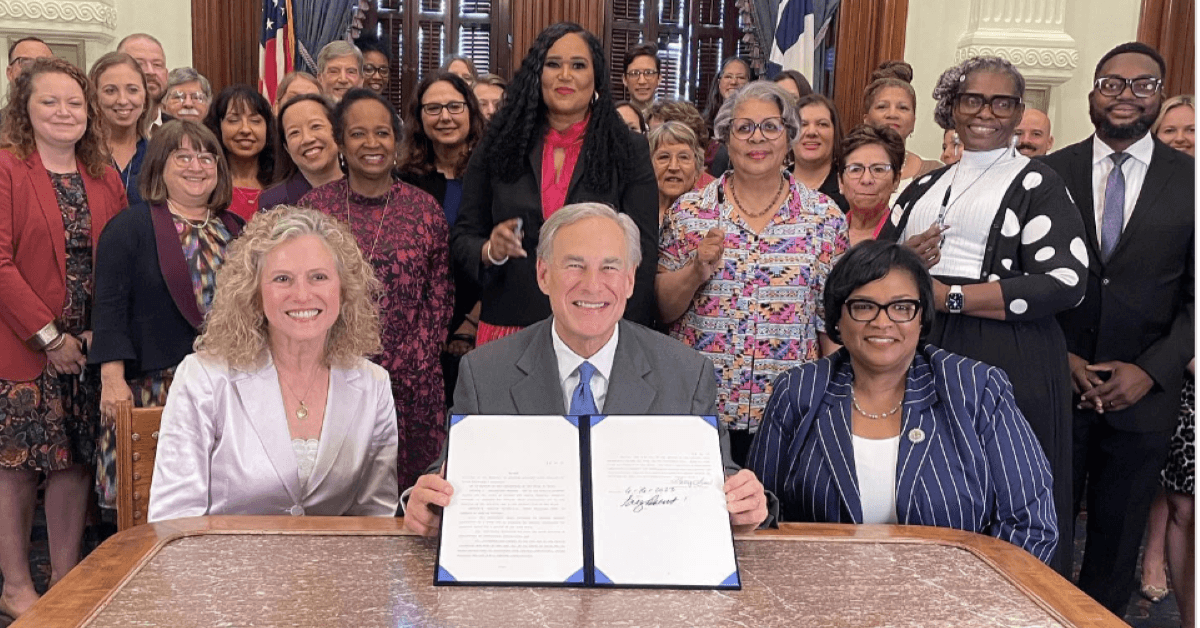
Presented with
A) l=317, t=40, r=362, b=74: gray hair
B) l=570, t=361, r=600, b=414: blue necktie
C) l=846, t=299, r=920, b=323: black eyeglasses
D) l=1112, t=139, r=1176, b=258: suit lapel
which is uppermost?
l=317, t=40, r=362, b=74: gray hair

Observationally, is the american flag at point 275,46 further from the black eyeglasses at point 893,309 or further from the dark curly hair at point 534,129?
the black eyeglasses at point 893,309

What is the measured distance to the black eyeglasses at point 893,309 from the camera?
223 cm

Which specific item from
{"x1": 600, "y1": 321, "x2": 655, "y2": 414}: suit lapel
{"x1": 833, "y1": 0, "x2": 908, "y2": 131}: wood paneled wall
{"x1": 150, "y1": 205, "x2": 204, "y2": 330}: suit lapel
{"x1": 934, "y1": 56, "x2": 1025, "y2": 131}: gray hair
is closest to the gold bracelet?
{"x1": 150, "y1": 205, "x2": 204, "y2": 330}: suit lapel

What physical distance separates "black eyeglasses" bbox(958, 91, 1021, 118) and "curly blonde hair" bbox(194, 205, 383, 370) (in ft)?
5.50

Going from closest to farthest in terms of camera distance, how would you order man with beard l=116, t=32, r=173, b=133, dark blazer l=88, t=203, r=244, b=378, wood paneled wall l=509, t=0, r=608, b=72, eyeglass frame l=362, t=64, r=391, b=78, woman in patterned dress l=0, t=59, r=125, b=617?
dark blazer l=88, t=203, r=244, b=378
woman in patterned dress l=0, t=59, r=125, b=617
man with beard l=116, t=32, r=173, b=133
eyeglass frame l=362, t=64, r=391, b=78
wood paneled wall l=509, t=0, r=608, b=72

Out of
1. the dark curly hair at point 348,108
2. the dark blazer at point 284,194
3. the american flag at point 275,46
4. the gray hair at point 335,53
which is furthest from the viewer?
the american flag at point 275,46

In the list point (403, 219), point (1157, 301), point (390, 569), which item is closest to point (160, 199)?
point (403, 219)

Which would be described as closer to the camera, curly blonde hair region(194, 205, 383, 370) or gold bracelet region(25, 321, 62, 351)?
curly blonde hair region(194, 205, 383, 370)

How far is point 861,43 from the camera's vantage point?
281 inches

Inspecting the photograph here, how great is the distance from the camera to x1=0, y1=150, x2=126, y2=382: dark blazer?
3113 mm

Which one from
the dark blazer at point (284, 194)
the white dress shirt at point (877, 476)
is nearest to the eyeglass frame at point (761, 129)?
the white dress shirt at point (877, 476)

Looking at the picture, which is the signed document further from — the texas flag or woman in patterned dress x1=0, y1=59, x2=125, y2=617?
the texas flag

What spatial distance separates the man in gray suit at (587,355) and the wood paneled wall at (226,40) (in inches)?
211

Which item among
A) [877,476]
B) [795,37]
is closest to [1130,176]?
[877,476]
